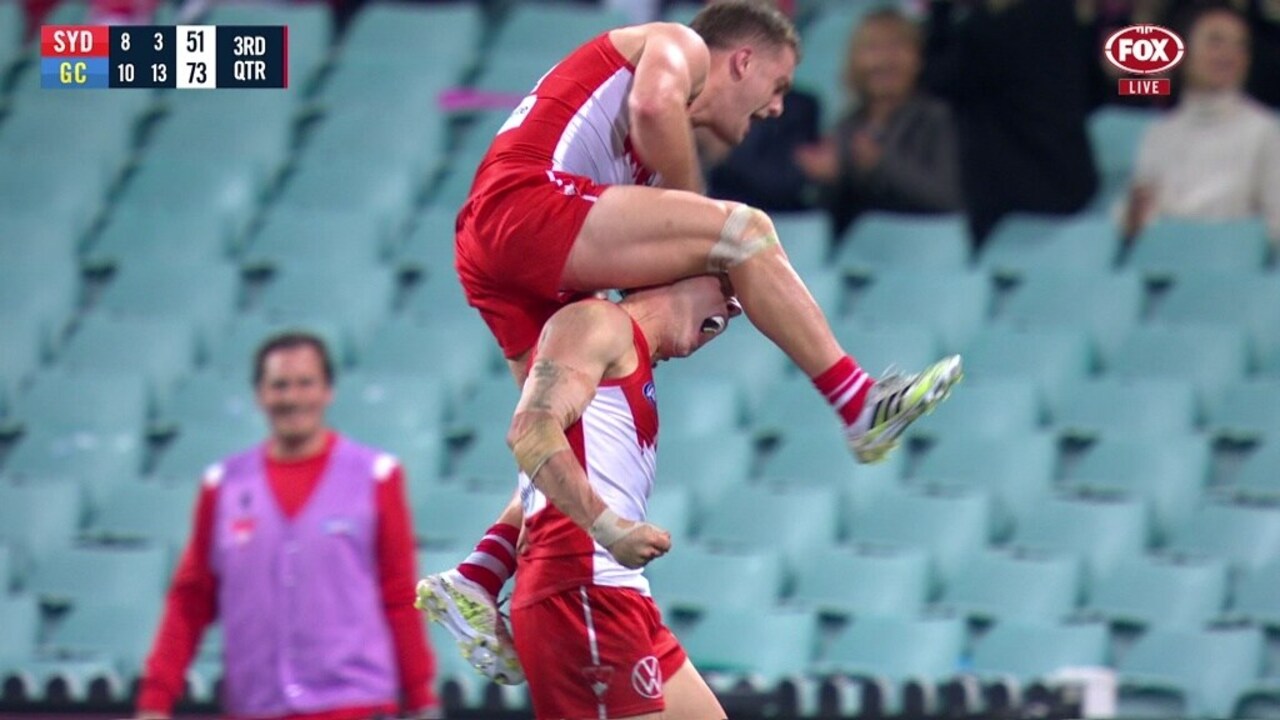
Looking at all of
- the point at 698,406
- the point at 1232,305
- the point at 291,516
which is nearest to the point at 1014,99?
the point at 1232,305

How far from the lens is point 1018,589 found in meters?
8.04

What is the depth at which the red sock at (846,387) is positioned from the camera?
4.95 m

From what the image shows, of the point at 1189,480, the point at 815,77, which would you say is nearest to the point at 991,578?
the point at 1189,480

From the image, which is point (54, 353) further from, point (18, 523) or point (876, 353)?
point (876, 353)

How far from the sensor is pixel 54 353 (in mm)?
9773

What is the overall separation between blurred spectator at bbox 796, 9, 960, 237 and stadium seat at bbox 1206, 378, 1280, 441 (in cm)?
150

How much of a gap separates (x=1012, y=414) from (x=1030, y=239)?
98 centimetres

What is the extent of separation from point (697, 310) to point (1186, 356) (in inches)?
169

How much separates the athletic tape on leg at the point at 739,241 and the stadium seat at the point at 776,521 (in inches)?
141

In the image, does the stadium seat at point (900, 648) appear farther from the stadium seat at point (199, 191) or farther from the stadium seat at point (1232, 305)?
the stadium seat at point (199, 191)

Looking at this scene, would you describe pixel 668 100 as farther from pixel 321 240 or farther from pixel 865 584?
pixel 321 240

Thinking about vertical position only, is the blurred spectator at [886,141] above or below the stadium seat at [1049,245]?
above

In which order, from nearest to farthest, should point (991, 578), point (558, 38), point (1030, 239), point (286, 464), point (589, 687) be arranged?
point (589, 687)
point (286, 464)
point (991, 578)
point (1030, 239)
point (558, 38)

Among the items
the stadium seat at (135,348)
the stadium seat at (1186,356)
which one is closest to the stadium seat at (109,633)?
the stadium seat at (135,348)
